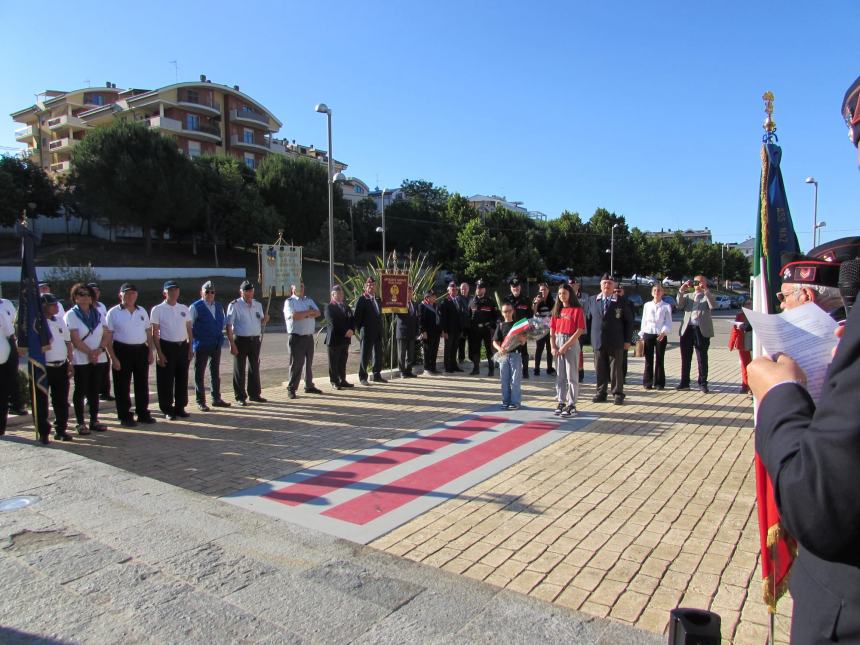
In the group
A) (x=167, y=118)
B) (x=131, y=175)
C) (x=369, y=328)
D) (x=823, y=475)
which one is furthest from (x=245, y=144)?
(x=823, y=475)

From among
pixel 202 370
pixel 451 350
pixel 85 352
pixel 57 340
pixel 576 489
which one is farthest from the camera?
pixel 451 350

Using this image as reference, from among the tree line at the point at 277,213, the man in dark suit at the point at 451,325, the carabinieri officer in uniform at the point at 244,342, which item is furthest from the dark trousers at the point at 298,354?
the tree line at the point at 277,213

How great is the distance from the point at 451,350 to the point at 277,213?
4010 cm

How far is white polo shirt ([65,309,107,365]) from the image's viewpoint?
697 centimetres

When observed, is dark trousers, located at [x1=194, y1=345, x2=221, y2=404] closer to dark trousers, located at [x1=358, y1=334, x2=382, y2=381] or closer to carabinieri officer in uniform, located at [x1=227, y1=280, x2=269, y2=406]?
carabinieri officer in uniform, located at [x1=227, y1=280, x2=269, y2=406]

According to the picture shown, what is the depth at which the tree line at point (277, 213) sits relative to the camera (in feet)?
134

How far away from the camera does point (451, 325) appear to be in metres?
12.0

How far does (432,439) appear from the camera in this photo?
6852 mm

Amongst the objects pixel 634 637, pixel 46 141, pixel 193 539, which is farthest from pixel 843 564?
pixel 46 141

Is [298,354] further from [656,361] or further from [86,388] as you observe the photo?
[656,361]

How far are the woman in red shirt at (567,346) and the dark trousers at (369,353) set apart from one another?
12.6ft

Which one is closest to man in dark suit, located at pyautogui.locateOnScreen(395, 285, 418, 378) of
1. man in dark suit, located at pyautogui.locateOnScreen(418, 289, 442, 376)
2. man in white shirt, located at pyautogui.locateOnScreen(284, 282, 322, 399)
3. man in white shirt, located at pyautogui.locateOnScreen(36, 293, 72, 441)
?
man in dark suit, located at pyautogui.locateOnScreen(418, 289, 442, 376)

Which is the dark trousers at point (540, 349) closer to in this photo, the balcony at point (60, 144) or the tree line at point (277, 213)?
the tree line at point (277, 213)

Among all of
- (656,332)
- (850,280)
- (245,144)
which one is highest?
(245,144)
